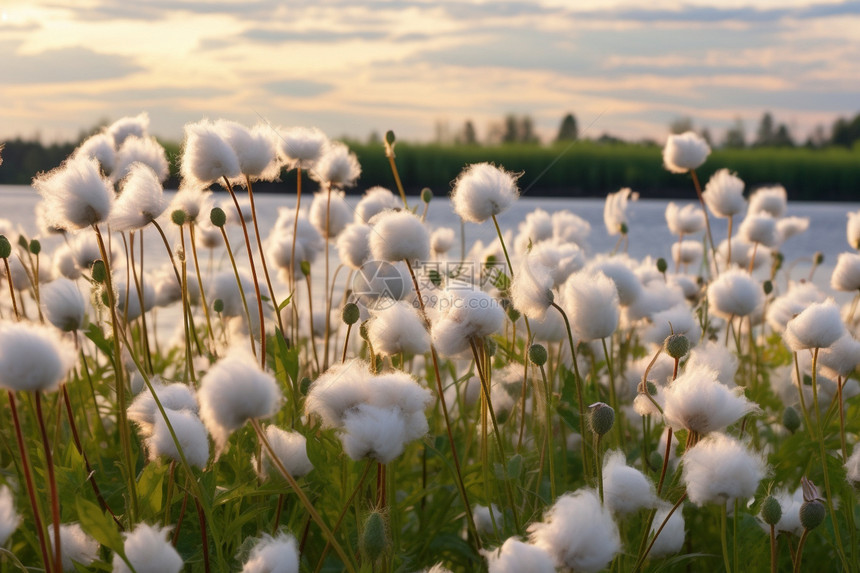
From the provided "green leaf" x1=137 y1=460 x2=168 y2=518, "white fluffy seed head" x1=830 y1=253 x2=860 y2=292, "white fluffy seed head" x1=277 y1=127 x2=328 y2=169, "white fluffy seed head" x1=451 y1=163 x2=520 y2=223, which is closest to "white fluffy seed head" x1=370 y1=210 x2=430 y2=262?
"white fluffy seed head" x1=451 y1=163 x2=520 y2=223

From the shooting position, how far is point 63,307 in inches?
38.4

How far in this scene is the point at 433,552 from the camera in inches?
49.3

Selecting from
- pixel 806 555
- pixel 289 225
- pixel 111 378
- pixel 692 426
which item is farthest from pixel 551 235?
pixel 692 426

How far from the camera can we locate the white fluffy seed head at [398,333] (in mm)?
939

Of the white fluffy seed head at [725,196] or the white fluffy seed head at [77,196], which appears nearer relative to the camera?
the white fluffy seed head at [77,196]

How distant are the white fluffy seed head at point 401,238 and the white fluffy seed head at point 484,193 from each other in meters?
0.12

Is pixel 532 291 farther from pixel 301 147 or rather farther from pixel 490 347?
pixel 301 147

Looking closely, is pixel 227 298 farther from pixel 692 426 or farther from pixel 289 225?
pixel 692 426

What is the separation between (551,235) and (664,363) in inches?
22.6

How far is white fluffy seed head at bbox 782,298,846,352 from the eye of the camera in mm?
1052

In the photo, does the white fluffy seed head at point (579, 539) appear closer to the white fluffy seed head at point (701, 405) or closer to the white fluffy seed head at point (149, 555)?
the white fluffy seed head at point (701, 405)

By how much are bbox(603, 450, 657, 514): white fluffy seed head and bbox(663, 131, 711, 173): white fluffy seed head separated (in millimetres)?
1122

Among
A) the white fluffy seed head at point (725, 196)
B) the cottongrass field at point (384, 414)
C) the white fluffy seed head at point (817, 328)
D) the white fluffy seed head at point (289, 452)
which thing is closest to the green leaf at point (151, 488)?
the cottongrass field at point (384, 414)

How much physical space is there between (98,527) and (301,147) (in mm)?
724
